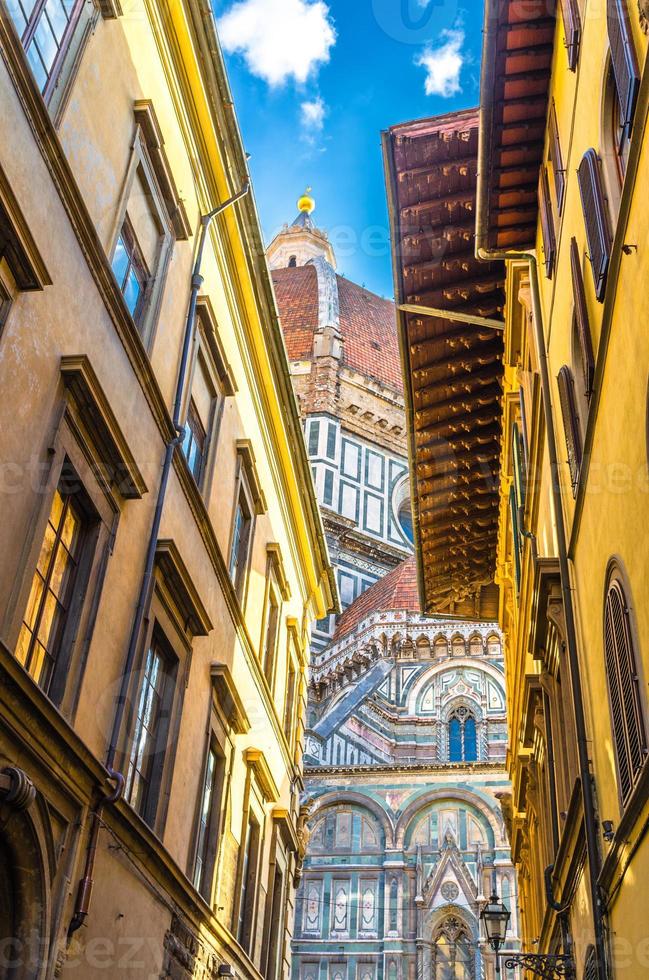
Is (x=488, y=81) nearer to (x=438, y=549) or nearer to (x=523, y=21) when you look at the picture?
(x=523, y=21)

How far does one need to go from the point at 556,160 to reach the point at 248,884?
9763 millimetres

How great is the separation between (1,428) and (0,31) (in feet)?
8.34

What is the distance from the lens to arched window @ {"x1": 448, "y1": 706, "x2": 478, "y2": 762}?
34.7 meters

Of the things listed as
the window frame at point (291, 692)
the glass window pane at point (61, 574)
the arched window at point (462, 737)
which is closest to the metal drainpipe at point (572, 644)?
the glass window pane at point (61, 574)

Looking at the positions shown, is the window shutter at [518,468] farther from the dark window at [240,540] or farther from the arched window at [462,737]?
the arched window at [462,737]

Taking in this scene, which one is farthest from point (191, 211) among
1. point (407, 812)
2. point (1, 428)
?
point (407, 812)

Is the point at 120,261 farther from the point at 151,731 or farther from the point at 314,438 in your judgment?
the point at 314,438

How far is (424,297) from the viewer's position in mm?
15711

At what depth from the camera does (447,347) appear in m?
16.4

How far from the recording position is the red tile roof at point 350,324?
55.5m

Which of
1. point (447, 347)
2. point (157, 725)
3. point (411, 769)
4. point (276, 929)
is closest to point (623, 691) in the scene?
point (157, 725)

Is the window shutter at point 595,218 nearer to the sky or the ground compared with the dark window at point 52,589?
nearer to the sky

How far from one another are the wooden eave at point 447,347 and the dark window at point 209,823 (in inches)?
270

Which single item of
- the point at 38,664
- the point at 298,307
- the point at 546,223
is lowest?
the point at 38,664
